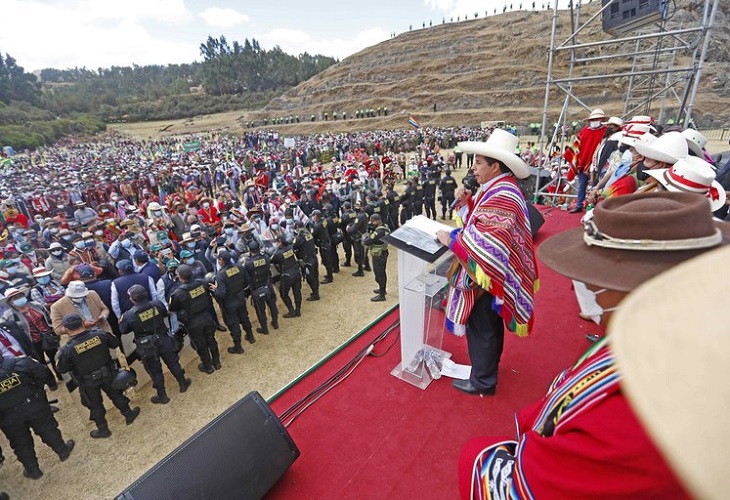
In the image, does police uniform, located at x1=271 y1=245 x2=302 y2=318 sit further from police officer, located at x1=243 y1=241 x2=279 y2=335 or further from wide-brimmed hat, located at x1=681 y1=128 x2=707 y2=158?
wide-brimmed hat, located at x1=681 y1=128 x2=707 y2=158

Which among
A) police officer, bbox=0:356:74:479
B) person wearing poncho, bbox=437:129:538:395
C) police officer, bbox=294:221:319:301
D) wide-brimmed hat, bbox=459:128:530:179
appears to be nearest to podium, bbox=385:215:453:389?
person wearing poncho, bbox=437:129:538:395

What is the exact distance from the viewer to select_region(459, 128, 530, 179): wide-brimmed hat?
321 centimetres

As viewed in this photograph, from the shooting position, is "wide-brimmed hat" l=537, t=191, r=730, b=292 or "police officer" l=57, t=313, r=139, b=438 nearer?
"wide-brimmed hat" l=537, t=191, r=730, b=292

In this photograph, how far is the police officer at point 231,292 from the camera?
580 centimetres

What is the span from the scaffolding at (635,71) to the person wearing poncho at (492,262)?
5.00 meters

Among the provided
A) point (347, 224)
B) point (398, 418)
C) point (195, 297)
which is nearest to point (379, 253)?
point (347, 224)

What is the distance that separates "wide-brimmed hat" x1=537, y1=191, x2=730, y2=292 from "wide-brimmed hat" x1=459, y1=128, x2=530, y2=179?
1.79 meters

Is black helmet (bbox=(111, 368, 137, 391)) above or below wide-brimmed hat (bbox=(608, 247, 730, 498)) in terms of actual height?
below

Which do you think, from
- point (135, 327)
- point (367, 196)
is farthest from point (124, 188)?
point (135, 327)

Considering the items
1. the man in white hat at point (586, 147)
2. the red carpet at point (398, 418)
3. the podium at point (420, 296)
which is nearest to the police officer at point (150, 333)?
the red carpet at point (398, 418)

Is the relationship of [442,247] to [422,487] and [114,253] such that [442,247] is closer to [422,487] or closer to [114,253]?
[422,487]

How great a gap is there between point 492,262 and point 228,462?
102 inches

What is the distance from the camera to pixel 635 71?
13.0 meters

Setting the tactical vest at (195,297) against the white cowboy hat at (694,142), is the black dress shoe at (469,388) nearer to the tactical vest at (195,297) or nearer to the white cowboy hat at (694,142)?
the tactical vest at (195,297)
